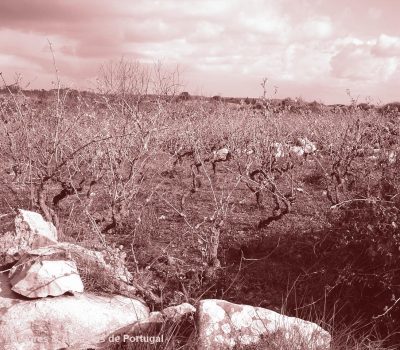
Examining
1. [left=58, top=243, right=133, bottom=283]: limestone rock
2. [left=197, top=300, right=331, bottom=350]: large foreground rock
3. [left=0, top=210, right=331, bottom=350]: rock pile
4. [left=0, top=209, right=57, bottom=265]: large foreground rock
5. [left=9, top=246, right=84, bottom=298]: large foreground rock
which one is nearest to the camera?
[left=197, top=300, right=331, bottom=350]: large foreground rock

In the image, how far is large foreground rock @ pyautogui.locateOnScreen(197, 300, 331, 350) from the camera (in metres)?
3.74

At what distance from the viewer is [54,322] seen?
164 inches

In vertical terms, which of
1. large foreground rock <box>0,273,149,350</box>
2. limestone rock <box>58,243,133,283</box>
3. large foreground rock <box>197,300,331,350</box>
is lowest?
large foreground rock <box>0,273,149,350</box>

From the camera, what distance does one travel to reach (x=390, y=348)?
14.3ft

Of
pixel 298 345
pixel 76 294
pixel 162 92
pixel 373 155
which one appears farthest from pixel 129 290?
pixel 373 155

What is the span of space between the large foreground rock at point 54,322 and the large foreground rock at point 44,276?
0.08 m

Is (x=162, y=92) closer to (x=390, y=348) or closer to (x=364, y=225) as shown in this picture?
(x=364, y=225)

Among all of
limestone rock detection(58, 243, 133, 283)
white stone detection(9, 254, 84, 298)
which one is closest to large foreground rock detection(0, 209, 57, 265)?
limestone rock detection(58, 243, 133, 283)

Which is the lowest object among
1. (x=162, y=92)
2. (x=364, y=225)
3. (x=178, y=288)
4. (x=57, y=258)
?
(x=178, y=288)

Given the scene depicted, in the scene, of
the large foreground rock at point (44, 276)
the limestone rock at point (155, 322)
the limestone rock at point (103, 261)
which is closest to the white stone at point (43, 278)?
the large foreground rock at point (44, 276)

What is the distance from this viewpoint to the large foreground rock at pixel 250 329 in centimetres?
374

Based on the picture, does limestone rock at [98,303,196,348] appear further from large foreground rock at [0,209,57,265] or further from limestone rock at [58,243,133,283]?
large foreground rock at [0,209,57,265]

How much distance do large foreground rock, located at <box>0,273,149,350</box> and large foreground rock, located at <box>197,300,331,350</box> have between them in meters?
0.60

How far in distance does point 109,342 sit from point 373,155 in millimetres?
8421
